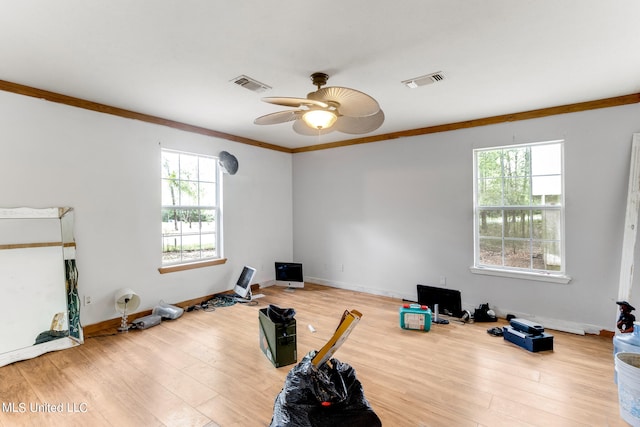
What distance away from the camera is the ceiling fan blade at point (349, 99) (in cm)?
203

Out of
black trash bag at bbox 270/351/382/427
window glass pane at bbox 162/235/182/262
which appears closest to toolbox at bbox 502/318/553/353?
black trash bag at bbox 270/351/382/427

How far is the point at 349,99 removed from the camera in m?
2.13

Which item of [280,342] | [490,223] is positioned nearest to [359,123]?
[280,342]

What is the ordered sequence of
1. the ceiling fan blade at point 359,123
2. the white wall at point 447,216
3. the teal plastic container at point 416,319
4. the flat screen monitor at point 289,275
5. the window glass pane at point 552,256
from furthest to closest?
the flat screen monitor at point 289,275, the window glass pane at point 552,256, the teal plastic container at point 416,319, the white wall at point 447,216, the ceiling fan blade at point 359,123

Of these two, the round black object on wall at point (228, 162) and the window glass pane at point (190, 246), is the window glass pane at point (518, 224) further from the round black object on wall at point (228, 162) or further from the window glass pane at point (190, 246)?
the window glass pane at point (190, 246)

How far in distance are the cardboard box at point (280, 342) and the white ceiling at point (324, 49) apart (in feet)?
7.25

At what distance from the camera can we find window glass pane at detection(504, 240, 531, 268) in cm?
381

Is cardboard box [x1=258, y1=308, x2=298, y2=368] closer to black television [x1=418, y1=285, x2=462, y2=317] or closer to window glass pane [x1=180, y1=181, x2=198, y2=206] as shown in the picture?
black television [x1=418, y1=285, x2=462, y2=317]

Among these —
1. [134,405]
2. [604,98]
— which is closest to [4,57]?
[134,405]

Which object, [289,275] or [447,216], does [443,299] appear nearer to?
[447,216]

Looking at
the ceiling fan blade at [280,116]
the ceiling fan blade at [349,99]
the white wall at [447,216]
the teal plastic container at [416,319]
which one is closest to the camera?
the ceiling fan blade at [349,99]

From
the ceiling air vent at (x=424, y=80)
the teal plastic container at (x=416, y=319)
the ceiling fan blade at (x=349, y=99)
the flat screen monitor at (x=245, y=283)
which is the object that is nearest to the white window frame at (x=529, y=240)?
the teal plastic container at (x=416, y=319)

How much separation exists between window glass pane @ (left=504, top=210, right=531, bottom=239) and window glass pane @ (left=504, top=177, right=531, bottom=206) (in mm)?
115

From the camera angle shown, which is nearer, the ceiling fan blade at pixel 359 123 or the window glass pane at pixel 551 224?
the ceiling fan blade at pixel 359 123
